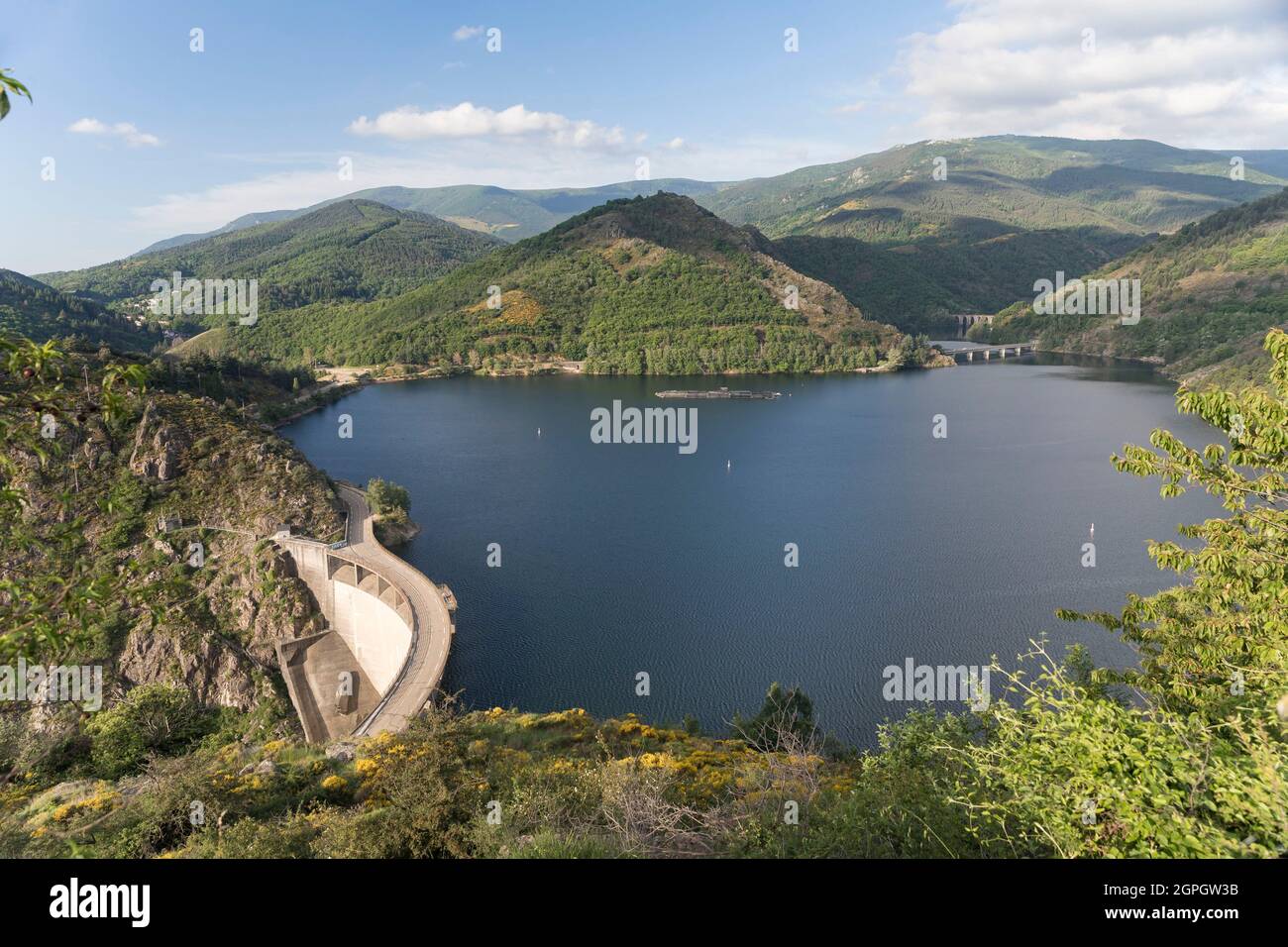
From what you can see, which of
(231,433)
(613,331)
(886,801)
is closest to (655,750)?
(886,801)

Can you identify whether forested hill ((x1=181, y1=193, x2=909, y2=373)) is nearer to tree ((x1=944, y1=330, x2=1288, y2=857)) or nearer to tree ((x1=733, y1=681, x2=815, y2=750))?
tree ((x1=733, y1=681, x2=815, y2=750))

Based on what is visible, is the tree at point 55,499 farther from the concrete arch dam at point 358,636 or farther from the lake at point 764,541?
the concrete arch dam at point 358,636

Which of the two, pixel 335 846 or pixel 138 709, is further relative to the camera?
pixel 138 709

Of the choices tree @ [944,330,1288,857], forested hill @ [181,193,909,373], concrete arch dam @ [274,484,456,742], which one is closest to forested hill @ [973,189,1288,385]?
forested hill @ [181,193,909,373]

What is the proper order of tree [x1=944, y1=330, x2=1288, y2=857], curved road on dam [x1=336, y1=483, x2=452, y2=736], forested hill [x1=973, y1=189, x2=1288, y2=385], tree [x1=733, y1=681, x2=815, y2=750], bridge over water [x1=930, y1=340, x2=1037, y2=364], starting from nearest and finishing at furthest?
tree [x1=944, y1=330, x2=1288, y2=857], tree [x1=733, y1=681, x2=815, y2=750], curved road on dam [x1=336, y1=483, x2=452, y2=736], forested hill [x1=973, y1=189, x2=1288, y2=385], bridge over water [x1=930, y1=340, x2=1037, y2=364]

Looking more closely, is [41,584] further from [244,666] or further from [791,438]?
[791,438]

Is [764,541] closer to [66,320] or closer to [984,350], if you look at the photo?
[984,350]
